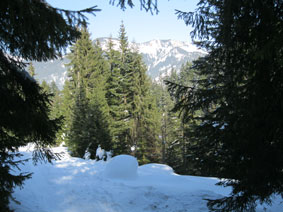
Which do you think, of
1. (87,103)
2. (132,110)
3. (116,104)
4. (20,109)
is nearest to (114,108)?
(116,104)

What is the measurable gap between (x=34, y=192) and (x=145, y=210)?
4246mm

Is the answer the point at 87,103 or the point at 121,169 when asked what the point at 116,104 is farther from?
the point at 121,169

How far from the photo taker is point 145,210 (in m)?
6.89

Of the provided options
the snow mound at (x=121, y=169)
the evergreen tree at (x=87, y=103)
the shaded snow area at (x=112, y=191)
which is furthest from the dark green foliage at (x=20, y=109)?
the evergreen tree at (x=87, y=103)

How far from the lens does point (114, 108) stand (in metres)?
25.4

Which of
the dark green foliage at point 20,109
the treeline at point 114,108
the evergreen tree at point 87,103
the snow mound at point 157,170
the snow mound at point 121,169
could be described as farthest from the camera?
the treeline at point 114,108

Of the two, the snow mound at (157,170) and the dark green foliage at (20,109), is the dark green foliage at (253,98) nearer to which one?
the dark green foliage at (20,109)

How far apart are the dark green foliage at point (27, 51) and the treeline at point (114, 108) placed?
17.1 metres

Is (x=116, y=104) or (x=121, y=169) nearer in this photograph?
(x=121, y=169)

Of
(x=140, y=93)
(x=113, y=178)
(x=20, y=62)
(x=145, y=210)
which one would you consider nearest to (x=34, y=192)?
(x=113, y=178)

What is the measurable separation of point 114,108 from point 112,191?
17.5 meters

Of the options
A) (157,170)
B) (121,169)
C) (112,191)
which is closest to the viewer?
(112,191)

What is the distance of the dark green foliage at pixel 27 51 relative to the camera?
120 inches

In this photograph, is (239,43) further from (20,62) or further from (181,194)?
(181,194)
